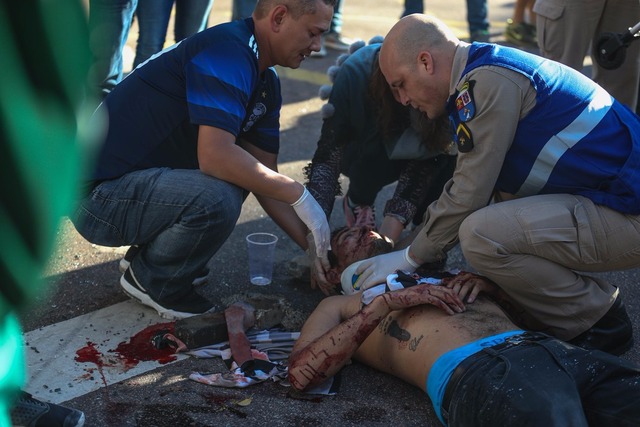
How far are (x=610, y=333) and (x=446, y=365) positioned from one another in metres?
0.89

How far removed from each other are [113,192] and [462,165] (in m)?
1.36

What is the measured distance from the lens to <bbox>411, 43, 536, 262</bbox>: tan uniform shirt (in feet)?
10.2

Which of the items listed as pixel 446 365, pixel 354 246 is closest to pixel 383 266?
pixel 354 246

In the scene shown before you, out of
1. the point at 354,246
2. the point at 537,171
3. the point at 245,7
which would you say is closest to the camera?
the point at 537,171

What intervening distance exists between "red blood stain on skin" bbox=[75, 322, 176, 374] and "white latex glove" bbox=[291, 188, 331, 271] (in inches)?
27.1

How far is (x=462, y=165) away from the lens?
10.8 feet

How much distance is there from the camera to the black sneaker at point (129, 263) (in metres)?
3.83

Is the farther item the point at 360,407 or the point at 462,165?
the point at 462,165

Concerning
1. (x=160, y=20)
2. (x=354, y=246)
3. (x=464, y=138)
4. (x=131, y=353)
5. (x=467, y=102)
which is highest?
(x=467, y=102)

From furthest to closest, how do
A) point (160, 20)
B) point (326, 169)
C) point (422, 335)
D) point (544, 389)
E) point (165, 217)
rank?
point (160, 20), point (326, 169), point (165, 217), point (422, 335), point (544, 389)

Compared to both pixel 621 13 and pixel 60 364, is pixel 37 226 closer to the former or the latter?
pixel 60 364

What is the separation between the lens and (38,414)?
2605 mm

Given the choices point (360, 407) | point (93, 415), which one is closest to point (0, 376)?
point (93, 415)

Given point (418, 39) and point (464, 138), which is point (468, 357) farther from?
point (418, 39)
